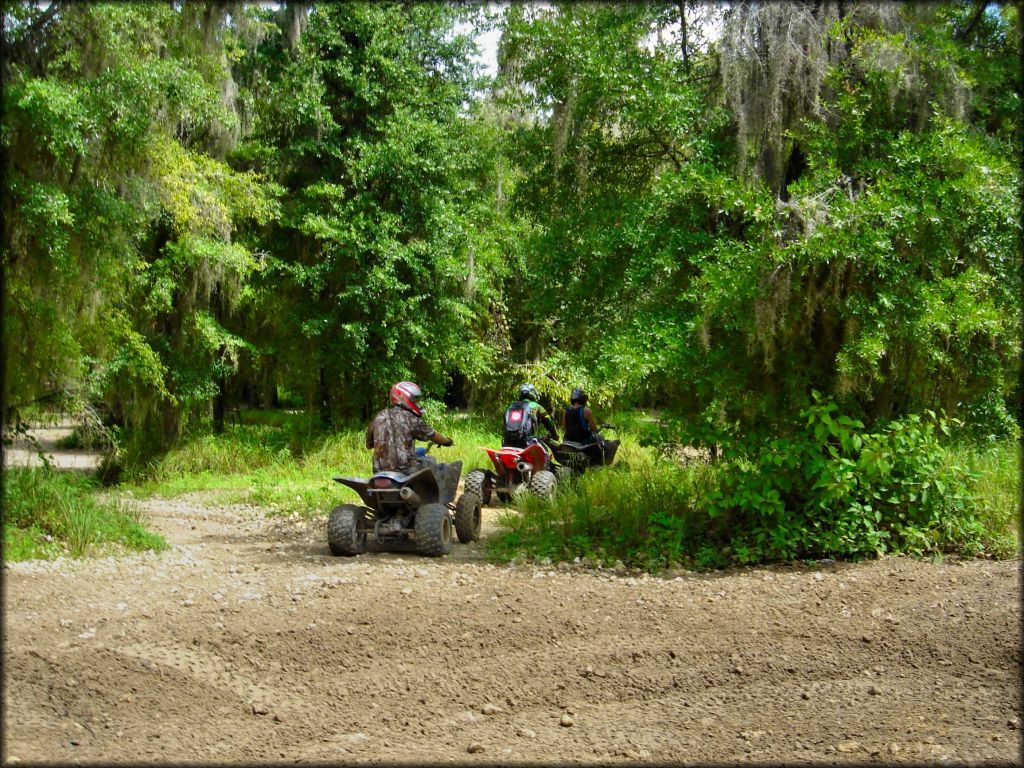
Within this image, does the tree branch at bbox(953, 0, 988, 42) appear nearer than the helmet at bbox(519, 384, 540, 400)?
No

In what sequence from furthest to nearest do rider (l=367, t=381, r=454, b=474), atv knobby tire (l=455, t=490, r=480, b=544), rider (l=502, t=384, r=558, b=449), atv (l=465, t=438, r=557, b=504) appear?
rider (l=502, t=384, r=558, b=449)
atv (l=465, t=438, r=557, b=504)
atv knobby tire (l=455, t=490, r=480, b=544)
rider (l=367, t=381, r=454, b=474)

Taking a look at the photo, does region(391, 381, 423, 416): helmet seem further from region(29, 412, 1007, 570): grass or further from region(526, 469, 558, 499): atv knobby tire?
region(526, 469, 558, 499): atv knobby tire

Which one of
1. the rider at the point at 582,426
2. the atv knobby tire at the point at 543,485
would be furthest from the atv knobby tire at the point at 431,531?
the rider at the point at 582,426

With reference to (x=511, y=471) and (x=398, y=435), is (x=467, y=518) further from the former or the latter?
(x=511, y=471)

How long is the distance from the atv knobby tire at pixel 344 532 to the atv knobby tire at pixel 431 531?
0.58 m

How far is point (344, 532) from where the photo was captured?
8391mm

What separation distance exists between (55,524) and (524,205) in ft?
27.7

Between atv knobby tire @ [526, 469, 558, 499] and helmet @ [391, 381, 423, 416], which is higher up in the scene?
helmet @ [391, 381, 423, 416]

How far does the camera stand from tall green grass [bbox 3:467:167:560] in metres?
7.60

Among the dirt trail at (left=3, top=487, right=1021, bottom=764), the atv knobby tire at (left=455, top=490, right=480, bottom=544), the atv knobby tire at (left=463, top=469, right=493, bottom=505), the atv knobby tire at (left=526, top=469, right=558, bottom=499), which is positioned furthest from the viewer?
the atv knobby tire at (left=463, top=469, right=493, bottom=505)

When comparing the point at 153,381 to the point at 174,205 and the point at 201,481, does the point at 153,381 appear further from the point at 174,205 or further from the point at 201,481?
the point at 174,205

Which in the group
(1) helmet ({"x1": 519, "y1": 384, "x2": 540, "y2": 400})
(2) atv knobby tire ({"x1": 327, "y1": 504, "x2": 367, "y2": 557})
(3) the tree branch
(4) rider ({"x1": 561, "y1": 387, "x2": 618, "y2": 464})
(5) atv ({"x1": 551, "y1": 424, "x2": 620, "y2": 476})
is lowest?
(2) atv knobby tire ({"x1": 327, "y1": 504, "x2": 367, "y2": 557})

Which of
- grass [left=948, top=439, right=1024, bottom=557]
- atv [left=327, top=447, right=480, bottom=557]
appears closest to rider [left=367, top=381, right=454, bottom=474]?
atv [left=327, top=447, right=480, bottom=557]

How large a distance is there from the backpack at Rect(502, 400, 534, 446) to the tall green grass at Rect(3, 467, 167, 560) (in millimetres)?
4413
